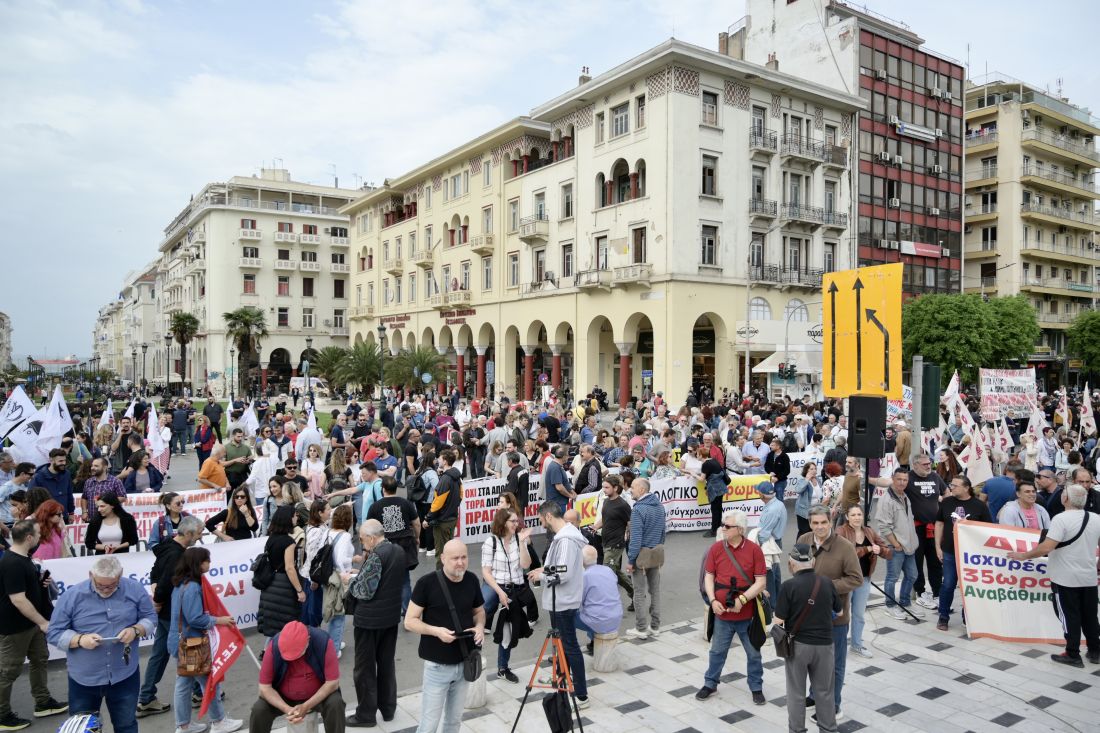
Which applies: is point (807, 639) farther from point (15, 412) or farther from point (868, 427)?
point (15, 412)

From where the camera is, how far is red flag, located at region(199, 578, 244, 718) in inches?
240

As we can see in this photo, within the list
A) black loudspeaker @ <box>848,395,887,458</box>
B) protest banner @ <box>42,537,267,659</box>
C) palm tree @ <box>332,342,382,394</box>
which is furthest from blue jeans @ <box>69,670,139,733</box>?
palm tree @ <box>332,342,382,394</box>

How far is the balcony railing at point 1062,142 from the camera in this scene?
54188 mm

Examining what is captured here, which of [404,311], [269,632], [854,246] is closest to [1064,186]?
[854,246]

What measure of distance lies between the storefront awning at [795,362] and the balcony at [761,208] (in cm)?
693

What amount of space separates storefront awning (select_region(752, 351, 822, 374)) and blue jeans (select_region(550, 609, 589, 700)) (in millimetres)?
29838

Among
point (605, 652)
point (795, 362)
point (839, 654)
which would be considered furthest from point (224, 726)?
point (795, 362)

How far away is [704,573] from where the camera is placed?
7.09 m

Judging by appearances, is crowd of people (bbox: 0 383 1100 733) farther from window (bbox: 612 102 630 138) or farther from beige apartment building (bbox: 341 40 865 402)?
window (bbox: 612 102 630 138)

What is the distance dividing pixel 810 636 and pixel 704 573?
51.3 inches

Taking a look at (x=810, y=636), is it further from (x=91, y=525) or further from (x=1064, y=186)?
(x=1064, y=186)

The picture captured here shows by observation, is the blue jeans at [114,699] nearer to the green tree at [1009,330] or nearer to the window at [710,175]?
the window at [710,175]

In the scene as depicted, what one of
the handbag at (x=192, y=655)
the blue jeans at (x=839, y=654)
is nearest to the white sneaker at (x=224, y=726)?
the handbag at (x=192, y=655)

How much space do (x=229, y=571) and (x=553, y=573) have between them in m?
4.31
